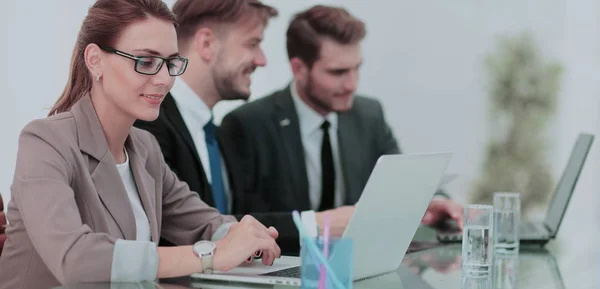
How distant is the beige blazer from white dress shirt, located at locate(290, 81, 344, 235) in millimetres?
1808

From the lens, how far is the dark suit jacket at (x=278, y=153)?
3932 millimetres

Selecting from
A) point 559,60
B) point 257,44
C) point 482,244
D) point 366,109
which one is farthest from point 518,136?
point 482,244

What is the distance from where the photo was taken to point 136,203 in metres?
2.07

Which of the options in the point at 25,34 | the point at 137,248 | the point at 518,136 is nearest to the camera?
the point at 137,248

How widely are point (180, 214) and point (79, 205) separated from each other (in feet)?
1.35

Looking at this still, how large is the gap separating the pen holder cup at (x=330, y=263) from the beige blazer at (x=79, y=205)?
0.44 metres

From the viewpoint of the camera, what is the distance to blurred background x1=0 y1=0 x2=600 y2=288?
22.1 ft

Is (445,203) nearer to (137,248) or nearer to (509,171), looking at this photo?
(137,248)

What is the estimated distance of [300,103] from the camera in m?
4.23

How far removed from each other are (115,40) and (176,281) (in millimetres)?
602

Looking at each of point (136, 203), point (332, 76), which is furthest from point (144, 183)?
point (332, 76)

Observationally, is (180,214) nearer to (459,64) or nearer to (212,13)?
(212,13)

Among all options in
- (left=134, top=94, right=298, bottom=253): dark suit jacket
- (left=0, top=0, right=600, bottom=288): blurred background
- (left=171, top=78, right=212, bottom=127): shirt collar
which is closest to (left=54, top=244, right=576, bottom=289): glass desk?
(left=134, top=94, right=298, bottom=253): dark suit jacket

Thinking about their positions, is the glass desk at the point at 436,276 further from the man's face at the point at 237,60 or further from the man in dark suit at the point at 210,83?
the man's face at the point at 237,60
